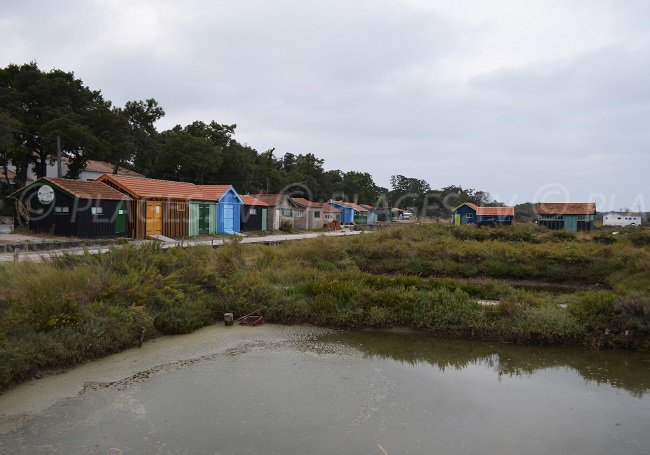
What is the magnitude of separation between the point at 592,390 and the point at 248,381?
5.42 metres

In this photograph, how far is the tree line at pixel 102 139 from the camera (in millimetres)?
27547

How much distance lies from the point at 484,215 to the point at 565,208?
6.26 meters

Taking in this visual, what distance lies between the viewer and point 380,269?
1875 centimetres

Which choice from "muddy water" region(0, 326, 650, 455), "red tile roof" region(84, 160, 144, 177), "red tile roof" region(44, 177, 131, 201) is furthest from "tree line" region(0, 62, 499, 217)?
"muddy water" region(0, 326, 650, 455)

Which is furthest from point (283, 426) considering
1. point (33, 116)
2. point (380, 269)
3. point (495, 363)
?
point (33, 116)

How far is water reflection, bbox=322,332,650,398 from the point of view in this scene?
27.4 feet

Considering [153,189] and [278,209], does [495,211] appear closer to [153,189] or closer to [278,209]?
[278,209]

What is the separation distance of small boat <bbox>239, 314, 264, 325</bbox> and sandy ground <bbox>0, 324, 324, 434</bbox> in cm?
17

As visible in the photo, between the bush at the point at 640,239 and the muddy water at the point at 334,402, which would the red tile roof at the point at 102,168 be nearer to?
the muddy water at the point at 334,402

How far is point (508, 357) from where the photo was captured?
9.20 meters

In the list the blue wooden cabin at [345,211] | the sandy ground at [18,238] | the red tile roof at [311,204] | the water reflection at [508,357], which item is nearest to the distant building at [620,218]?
the blue wooden cabin at [345,211]

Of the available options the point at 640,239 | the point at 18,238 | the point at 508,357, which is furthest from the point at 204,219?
the point at 640,239

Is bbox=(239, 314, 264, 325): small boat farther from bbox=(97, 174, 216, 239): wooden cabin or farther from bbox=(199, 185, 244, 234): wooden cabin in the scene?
bbox=(199, 185, 244, 234): wooden cabin

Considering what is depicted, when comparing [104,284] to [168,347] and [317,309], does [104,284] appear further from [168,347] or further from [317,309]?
[317,309]
